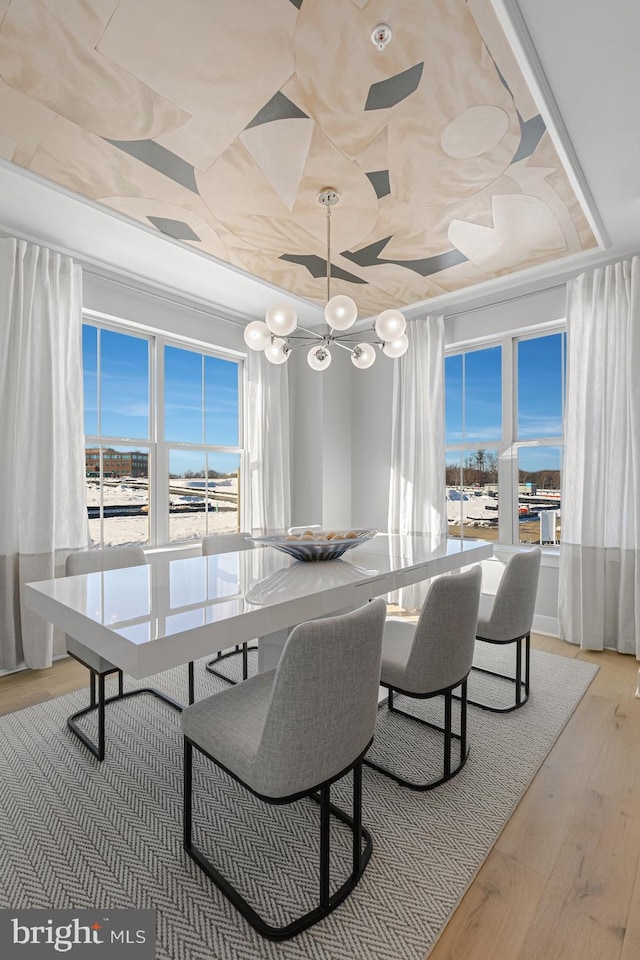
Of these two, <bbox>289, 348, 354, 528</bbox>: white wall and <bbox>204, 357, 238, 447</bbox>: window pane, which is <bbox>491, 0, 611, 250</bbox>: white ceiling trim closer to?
<bbox>289, 348, 354, 528</bbox>: white wall

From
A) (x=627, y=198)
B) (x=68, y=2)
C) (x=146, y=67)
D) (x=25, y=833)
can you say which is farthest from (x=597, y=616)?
(x=68, y=2)

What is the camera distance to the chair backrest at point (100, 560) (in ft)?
7.34

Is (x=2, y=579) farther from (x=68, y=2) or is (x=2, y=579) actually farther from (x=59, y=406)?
(x=68, y=2)

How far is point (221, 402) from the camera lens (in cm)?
448

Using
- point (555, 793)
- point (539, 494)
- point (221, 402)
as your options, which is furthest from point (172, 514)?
point (555, 793)

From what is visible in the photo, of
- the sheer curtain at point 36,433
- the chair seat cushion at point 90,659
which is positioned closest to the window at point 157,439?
the sheer curtain at point 36,433

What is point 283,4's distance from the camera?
152 centimetres

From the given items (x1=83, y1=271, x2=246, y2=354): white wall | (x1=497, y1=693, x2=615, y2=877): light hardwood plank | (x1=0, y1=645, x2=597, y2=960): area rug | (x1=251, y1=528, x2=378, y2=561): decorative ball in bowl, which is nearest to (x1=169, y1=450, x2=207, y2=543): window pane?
(x1=83, y1=271, x2=246, y2=354): white wall

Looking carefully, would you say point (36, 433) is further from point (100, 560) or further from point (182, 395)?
point (182, 395)

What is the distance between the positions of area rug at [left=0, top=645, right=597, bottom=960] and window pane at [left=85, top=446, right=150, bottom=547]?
1571 mm

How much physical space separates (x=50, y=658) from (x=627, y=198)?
4358 mm

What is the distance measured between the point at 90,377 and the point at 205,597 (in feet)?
8.97

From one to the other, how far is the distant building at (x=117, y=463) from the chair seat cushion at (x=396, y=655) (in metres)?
2.51

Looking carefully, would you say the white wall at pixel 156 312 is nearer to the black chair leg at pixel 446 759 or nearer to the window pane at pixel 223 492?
the window pane at pixel 223 492
